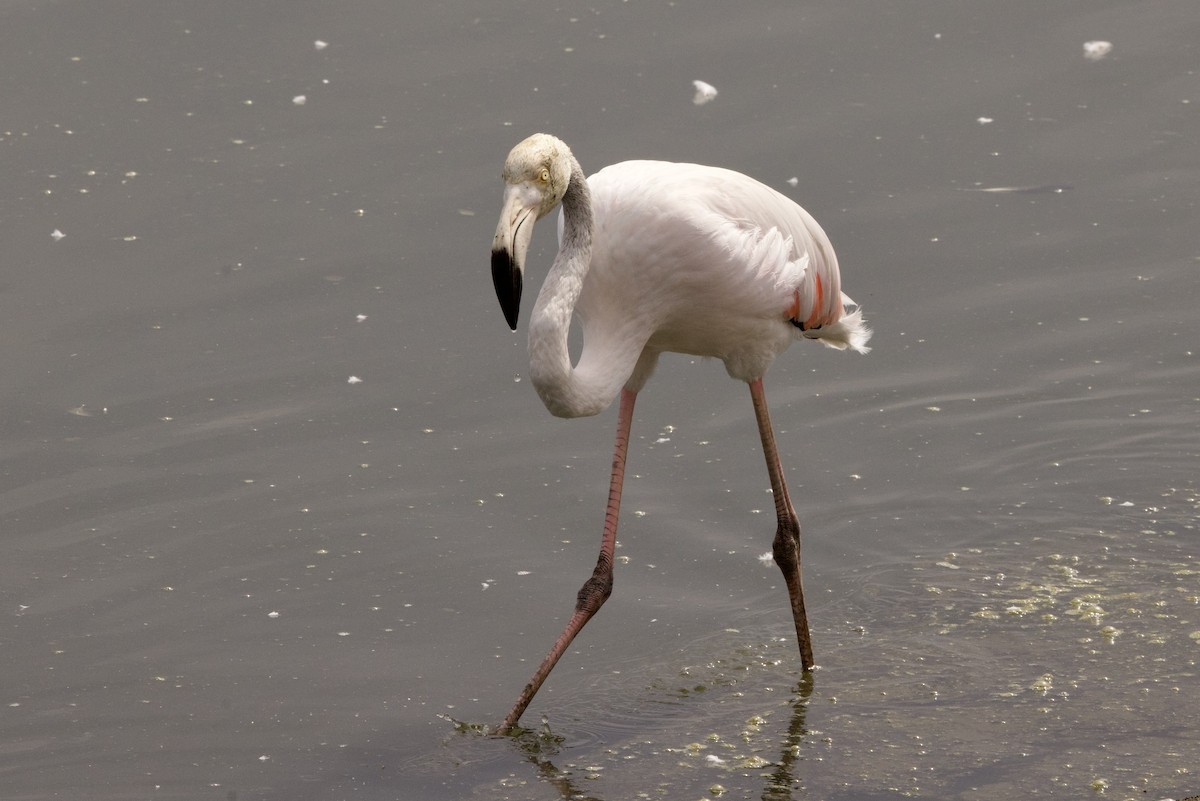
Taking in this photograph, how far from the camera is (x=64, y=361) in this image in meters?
7.76

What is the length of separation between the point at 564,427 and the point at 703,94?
2.85 metres

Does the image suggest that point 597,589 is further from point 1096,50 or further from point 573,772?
point 1096,50

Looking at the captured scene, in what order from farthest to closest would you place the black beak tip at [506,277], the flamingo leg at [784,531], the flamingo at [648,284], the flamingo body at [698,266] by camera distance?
the flamingo leg at [784,531] < the flamingo body at [698,266] < the flamingo at [648,284] < the black beak tip at [506,277]

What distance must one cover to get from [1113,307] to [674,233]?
3.75 meters

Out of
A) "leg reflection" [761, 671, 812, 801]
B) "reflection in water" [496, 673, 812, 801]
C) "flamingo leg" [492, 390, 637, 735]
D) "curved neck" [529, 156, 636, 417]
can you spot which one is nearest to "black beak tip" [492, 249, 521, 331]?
"curved neck" [529, 156, 636, 417]

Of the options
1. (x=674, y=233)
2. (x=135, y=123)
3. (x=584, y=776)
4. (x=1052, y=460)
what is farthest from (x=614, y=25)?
(x=584, y=776)

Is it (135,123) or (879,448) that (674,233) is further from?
(135,123)

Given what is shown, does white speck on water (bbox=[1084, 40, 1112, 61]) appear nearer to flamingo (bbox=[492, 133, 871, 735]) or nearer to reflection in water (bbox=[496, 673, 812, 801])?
flamingo (bbox=[492, 133, 871, 735])

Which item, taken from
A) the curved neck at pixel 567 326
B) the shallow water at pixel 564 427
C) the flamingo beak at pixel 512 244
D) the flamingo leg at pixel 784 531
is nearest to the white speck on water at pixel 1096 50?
the shallow water at pixel 564 427

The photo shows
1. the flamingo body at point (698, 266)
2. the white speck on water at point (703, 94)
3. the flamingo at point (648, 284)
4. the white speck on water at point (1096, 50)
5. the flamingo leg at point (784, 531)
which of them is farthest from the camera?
the white speck on water at point (1096, 50)

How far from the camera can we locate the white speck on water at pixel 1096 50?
33.6 feet

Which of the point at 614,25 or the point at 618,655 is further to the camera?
the point at 614,25

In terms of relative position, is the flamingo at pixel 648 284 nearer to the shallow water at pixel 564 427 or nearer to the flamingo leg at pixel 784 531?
the flamingo leg at pixel 784 531

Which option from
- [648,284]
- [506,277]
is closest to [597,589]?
[648,284]
